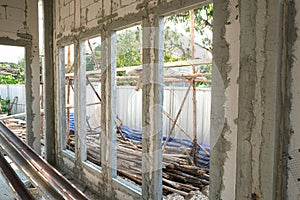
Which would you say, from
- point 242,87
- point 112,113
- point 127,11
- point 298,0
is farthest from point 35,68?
point 298,0

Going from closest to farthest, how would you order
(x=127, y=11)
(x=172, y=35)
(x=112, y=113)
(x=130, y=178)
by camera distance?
1. (x=127, y=11)
2. (x=112, y=113)
3. (x=130, y=178)
4. (x=172, y=35)

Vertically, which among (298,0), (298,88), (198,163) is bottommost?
(198,163)

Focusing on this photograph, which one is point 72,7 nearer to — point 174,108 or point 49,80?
point 49,80

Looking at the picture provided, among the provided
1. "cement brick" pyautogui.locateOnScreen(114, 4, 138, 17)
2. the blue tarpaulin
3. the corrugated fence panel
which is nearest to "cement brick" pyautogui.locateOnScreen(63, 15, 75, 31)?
"cement brick" pyautogui.locateOnScreen(114, 4, 138, 17)

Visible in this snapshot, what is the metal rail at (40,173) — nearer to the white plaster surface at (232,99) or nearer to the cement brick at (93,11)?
the white plaster surface at (232,99)

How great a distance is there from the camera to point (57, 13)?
190 inches

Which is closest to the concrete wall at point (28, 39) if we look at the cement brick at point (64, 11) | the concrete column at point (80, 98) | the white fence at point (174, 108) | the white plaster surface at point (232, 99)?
the cement brick at point (64, 11)

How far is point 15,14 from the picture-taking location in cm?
480

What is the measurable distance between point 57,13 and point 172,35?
266 cm

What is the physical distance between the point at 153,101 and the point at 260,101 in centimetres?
125

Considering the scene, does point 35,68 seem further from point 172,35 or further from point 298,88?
point 298,88

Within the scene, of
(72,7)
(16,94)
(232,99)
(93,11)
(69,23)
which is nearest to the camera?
(232,99)

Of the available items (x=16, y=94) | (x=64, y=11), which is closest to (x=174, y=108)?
(x=64, y=11)

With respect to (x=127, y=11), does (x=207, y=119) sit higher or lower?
lower
